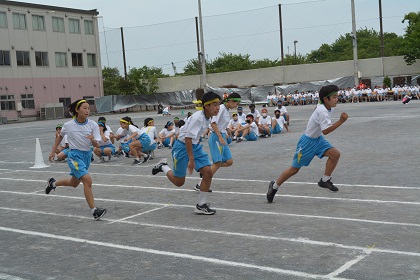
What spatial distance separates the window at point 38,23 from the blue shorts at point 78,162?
5303 cm

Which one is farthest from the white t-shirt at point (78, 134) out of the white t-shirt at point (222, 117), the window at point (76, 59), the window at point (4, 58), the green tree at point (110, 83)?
the green tree at point (110, 83)

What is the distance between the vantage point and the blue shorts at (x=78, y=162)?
8.61m

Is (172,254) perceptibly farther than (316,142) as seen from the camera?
No

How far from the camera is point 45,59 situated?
58.8 meters

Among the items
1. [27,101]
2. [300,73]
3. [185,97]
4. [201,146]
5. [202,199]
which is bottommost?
[202,199]

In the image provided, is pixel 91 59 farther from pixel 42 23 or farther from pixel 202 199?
pixel 202 199

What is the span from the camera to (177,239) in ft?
23.1

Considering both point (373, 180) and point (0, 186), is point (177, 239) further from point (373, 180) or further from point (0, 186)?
point (0, 186)

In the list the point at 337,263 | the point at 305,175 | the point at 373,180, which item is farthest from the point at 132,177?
the point at 337,263

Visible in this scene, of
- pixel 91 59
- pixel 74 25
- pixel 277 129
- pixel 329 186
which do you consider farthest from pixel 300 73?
pixel 329 186

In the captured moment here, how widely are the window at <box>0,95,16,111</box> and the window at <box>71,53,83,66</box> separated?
950 centimetres

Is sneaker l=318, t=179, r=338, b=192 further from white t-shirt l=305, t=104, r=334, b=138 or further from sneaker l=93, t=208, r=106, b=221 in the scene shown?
sneaker l=93, t=208, r=106, b=221

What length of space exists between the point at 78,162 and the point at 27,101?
5116 centimetres

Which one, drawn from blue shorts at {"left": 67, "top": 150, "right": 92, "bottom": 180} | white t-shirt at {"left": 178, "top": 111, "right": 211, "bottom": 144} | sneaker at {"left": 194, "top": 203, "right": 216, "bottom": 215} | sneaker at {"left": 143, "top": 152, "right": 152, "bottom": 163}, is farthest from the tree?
blue shorts at {"left": 67, "top": 150, "right": 92, "bottom": 180}
